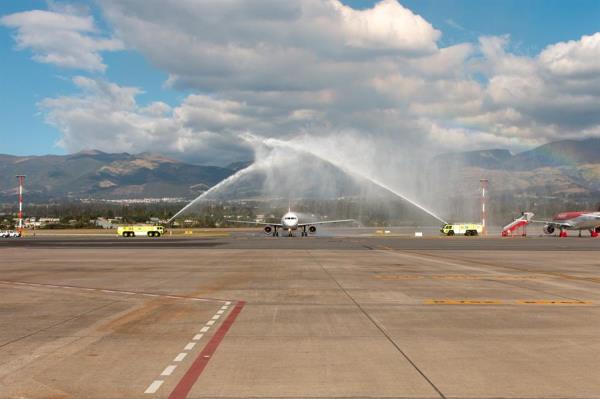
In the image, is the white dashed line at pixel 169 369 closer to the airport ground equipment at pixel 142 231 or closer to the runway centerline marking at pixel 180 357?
the runway centerline marking at pixel 180 357

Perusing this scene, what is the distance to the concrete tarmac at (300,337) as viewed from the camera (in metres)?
9.70

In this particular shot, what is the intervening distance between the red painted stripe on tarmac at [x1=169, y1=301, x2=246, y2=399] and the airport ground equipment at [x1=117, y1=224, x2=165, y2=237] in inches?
3330

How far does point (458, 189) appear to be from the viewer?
129 metres

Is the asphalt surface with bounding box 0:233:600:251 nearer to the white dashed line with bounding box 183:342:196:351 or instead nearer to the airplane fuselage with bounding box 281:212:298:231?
the airplane fuselage with bounding box 281:212:298:231

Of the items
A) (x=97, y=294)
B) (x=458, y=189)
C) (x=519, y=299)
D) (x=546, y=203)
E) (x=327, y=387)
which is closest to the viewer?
(x=327, y=387)

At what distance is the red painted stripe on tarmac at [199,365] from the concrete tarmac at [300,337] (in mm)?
37

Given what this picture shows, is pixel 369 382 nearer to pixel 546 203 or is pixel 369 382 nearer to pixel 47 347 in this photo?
pixel 47 347

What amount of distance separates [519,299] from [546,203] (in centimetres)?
15352

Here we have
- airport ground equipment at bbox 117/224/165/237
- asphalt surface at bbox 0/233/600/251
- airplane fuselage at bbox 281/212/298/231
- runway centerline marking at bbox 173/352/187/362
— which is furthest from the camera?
airport ground equipment at bbox 117/224/165/237

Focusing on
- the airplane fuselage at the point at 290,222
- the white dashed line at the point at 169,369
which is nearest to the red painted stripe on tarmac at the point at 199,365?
the white dashed line at the point at 169,369

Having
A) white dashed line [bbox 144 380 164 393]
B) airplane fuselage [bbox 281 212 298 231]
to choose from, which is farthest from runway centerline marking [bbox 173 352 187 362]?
airplane fuselage [bbox 281 212 298 231]

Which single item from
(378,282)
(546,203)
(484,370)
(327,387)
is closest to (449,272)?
(378,282)

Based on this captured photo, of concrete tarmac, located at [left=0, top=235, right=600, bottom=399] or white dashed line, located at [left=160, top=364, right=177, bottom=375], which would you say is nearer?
concrete tarmac, located at [left=0, top=235, right=600, bottom=399]

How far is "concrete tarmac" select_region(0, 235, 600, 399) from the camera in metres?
9.70
